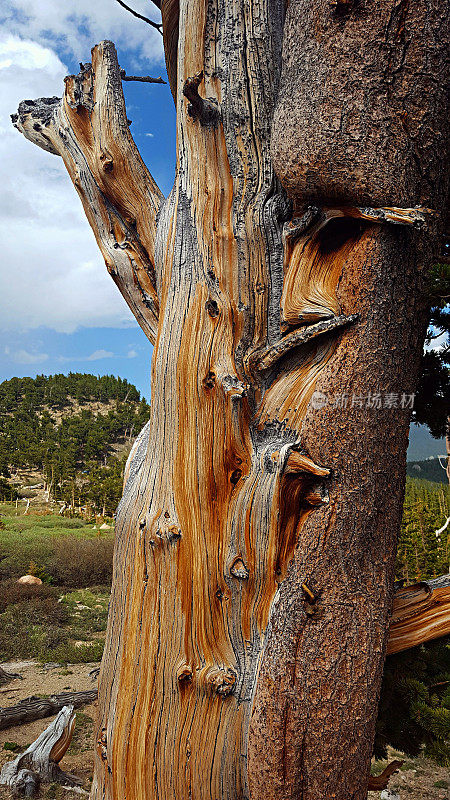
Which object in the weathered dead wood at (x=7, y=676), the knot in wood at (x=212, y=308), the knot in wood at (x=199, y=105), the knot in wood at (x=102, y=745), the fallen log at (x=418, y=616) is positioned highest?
the knot in wood at (x=199, y=105)

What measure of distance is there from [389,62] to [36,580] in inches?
460

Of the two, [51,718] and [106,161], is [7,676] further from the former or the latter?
[106,161]

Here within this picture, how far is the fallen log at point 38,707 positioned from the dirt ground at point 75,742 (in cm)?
7

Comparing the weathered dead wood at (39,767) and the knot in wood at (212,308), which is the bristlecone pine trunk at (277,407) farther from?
the weathered dead wood at (39,767)

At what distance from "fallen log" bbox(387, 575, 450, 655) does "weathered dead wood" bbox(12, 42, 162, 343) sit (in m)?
1.67

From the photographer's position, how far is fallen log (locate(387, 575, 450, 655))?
2.28 meters

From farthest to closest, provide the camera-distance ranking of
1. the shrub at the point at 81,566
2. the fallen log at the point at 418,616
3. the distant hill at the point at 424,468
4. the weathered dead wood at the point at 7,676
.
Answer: the shrub at the point at 81,566 < the weathered dead wood at the point at 7,676 < the distant hill at the point at 424,468 < the fallen log at the point at 418,616

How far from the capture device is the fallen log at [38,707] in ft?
17.8

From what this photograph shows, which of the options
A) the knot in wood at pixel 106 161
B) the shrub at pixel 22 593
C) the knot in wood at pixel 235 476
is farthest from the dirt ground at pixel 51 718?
the knot in wood at pixel 106 161

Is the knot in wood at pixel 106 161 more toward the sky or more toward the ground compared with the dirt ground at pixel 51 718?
more toward the sky

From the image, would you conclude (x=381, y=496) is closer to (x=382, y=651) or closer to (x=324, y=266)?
(x=382, y=651)

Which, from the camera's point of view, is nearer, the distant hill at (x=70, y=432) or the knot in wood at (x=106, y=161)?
the knot in wood at (x=106, y=161)

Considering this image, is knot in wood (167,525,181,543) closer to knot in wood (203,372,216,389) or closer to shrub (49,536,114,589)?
knot in wood (203,372,216,389)

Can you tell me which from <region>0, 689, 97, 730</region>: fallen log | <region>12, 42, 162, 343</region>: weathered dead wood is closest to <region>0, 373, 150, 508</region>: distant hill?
<region>0, 689, 97, 730</region>: fallen log
